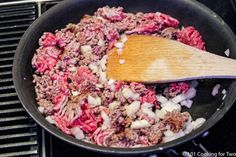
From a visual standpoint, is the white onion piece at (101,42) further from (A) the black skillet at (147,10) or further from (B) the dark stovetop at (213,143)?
(B) the dark stovetop at (213,143)

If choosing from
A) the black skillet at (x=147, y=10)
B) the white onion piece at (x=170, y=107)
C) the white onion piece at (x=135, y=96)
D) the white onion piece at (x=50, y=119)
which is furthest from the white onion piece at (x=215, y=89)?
the white onion piece at (x=50, y=119)

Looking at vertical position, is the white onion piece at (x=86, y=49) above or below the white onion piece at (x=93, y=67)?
above

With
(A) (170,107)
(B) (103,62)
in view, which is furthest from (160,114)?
(B) (103,62)

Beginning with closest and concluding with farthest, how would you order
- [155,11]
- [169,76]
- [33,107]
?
[33,107] < [169,76] < [155,11]

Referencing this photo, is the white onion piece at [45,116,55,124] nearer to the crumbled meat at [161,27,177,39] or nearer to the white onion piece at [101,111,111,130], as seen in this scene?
the white onion piece at [101,111,111,130]

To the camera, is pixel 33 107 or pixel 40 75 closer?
pixel 33 107

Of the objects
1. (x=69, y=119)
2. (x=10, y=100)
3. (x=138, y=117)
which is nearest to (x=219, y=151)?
(x=138, y=117)

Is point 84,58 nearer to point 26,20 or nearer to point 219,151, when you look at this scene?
point 26,20
